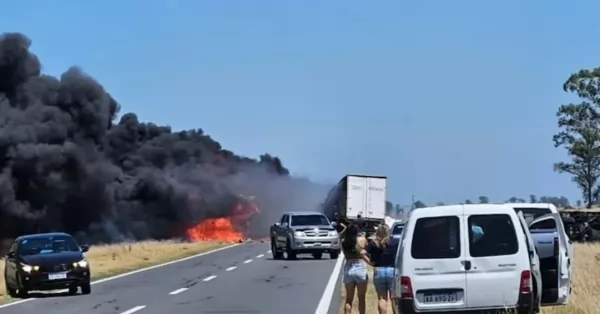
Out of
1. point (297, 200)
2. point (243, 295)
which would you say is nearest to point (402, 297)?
point (243, 295)

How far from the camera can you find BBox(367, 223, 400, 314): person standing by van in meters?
14.8

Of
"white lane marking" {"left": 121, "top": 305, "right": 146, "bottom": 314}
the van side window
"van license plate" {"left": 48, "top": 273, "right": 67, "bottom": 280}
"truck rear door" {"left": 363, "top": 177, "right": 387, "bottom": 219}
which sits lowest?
"white lane marking" {"left": 121, "top": 305, "right": 146, "bottom": 314}

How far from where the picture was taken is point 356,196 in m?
52.6

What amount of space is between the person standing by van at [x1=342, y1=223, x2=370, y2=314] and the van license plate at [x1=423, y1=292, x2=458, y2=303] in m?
2.09

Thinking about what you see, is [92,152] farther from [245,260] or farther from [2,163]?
[245,260]

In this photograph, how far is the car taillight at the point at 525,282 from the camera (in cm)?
1297

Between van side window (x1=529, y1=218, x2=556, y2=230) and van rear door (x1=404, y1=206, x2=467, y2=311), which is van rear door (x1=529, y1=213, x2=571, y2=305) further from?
van rear door (x1=404, y1=206, x2=467, y2=311)

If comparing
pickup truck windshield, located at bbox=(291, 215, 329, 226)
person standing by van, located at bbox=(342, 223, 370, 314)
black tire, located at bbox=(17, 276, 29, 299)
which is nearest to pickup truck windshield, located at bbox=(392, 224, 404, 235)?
pickup truck windshield, located at bbox=(291, 215, 329, 226)

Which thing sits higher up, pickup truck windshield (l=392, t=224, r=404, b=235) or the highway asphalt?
pickup truck windshield (l=392, t=224, r=404, b=235)

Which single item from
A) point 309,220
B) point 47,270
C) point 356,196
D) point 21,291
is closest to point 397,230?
point 309,220

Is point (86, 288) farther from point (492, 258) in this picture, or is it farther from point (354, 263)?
point (492, 258)

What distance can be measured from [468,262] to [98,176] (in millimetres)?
67967

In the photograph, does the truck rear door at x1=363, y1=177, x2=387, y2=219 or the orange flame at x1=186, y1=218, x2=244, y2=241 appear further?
the orange flame at x1=186, y1=218, x2=244, y2=241

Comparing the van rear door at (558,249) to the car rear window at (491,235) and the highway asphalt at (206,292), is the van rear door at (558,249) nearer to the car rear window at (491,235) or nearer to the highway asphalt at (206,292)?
the car rear window at (491,235)
